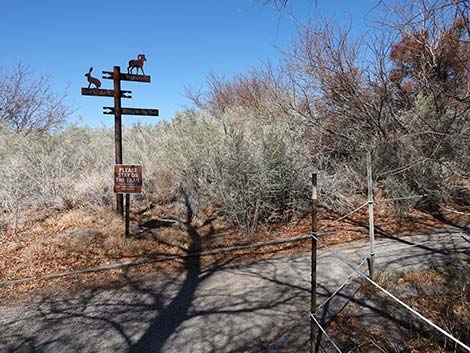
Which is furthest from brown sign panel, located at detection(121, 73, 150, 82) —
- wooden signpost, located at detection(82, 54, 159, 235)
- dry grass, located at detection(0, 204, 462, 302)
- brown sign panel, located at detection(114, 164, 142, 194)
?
dry grass, located at detection(0, 204, 462, 302)

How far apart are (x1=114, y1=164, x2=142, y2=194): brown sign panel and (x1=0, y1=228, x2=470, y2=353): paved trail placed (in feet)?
5.83

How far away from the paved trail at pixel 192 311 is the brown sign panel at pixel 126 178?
1776mm

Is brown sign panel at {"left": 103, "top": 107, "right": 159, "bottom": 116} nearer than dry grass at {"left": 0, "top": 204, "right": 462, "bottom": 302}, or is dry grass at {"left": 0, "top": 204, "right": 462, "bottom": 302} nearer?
dry grass at {"left": 0, "top": 204, "right": 462, "bottom": 302}

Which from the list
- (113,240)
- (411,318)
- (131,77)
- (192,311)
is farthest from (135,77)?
(411,318)

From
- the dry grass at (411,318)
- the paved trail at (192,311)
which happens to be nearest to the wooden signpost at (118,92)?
the paved trail at (192,311)

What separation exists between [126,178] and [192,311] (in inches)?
115

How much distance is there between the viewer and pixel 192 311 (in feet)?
10.8

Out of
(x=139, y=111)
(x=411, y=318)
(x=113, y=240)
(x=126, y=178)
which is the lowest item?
(x=411, y=318)

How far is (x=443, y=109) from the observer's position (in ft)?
24.4

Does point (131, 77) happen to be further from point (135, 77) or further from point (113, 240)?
point (113, 240)

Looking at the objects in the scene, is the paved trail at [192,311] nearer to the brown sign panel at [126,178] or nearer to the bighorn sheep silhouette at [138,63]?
the brown sign panel at [126,178]

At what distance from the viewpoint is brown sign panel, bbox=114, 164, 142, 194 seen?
530cm

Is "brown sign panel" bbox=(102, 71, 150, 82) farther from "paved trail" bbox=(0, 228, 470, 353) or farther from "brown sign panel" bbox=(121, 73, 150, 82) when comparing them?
"paved trail" bbox=(0, 228, 470, 353)

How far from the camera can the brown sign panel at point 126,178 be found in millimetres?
5301
